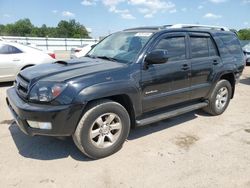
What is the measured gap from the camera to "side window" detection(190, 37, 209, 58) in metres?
4.93

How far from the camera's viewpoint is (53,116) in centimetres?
329

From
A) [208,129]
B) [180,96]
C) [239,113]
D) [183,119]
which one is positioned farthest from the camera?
[239,113]

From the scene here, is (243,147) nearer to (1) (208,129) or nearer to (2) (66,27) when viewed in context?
(1) (208,129)

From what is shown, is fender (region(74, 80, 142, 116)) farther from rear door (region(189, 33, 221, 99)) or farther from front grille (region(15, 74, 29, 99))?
rear door (region(189, 33, 221, 99))

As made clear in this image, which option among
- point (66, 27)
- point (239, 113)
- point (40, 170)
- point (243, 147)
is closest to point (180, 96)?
point (243, 147)

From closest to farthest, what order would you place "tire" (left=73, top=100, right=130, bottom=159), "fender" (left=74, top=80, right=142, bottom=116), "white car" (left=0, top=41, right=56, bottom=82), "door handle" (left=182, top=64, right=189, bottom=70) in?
"fender" (left=74, top=80, right=142, bottom=116) → "tire" (left=73, top=100, right=130, bottom=159) → "door handle" (left=182, top=64, right=189, bottom=70) → "white car" (left=0, top=41, right=56, bottom=82)

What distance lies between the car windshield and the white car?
12.0 feet

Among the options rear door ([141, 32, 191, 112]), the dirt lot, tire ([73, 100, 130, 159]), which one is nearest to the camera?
the dirt lot

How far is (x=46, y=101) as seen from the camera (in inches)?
132

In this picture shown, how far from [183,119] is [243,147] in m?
1.46

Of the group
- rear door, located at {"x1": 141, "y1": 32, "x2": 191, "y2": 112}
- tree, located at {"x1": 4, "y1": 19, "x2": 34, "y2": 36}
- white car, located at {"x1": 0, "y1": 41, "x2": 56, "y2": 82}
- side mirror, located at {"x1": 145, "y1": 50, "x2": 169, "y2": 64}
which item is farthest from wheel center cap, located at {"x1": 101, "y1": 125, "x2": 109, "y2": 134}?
tree, located at {"x1": 4, "y1": 19, "x2": 34, "y2": 36}

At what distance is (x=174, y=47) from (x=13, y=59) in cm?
553

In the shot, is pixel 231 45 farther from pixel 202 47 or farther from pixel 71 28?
pixel 71 28

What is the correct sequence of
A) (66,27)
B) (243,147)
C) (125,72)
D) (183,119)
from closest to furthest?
(125,72) → (243,147) → (183,119) → (66,27)
